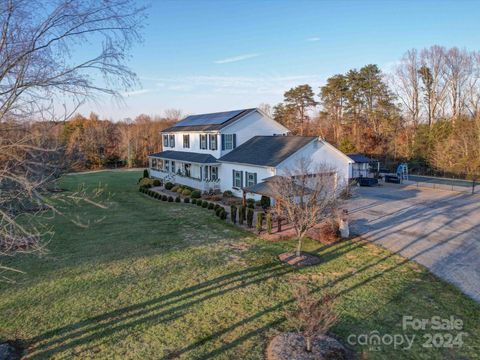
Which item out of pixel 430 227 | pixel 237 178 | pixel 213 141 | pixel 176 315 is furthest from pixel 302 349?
pixel 213 141

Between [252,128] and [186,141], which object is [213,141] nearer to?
[252,128]

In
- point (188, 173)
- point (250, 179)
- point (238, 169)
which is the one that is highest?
point (238, 169)

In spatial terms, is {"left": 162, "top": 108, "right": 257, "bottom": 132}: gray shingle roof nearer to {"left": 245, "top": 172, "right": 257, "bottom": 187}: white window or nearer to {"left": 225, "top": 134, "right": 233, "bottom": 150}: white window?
{"left": 225, "top": 134, "right": 233, "bottom": 150}: white window

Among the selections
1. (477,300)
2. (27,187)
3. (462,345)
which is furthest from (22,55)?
(477,300)

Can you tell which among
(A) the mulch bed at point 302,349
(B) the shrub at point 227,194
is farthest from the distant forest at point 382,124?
(A) the mulch bed at point 302,349

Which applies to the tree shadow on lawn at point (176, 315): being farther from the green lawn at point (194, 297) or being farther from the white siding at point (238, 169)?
the white siding at point (238, 169)

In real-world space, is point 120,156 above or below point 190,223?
above

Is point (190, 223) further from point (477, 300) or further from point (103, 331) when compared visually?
point (477, 300)
